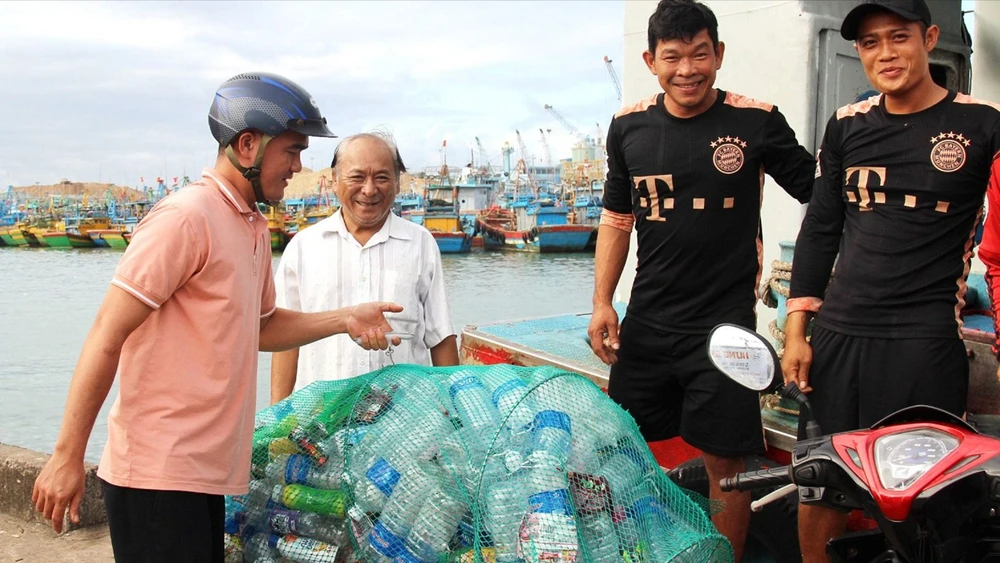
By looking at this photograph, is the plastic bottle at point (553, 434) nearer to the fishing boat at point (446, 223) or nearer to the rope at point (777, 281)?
the rope at point (777, 281)

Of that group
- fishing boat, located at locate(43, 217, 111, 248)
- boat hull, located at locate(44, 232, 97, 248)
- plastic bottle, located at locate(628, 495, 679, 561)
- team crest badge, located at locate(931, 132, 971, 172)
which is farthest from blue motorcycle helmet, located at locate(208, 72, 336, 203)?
boat hull, located at locate(44, 232, 97, 248)

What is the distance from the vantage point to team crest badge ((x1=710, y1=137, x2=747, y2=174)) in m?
3.43

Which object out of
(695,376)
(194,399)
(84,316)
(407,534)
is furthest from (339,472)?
(84,316)

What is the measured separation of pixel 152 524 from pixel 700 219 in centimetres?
214

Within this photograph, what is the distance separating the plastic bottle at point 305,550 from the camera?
302 centimetres

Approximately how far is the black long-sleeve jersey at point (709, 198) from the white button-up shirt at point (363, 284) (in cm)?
96

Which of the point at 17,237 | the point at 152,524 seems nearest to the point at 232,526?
the point at 152,524

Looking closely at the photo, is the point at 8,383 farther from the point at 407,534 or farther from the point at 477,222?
the point at 477,222

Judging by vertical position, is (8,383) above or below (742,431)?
below

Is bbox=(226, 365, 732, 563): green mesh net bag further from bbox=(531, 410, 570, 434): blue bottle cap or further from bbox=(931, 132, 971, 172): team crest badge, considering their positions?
bbox=(931, 132, 971, 172): team crest badge

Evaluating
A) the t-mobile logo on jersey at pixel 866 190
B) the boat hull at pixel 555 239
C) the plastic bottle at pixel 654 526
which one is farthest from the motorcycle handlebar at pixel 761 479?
the boat hull at pixel 555 239

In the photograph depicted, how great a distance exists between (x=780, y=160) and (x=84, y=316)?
31.9 metres

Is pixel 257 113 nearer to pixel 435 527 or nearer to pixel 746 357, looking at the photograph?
pixel 435 527

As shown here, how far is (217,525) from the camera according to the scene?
9.02 feet
